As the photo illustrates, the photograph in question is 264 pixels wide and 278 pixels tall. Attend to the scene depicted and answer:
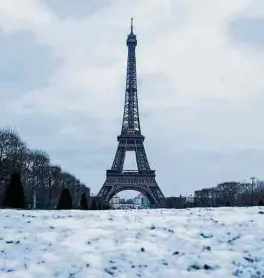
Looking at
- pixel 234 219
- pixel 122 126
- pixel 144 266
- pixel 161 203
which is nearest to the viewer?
pixel 144 266

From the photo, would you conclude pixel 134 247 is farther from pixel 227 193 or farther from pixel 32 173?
pixel 227 193

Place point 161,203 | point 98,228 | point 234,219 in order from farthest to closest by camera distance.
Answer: point 161,203 < point 234,219 < point 98,228

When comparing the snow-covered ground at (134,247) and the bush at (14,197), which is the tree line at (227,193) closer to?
the bush at (14,197)

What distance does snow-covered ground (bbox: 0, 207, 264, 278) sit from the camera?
1063 centimetres

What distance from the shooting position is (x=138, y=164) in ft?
319

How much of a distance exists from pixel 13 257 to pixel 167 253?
9.89 feet

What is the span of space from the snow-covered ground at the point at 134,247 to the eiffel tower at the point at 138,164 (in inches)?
3056

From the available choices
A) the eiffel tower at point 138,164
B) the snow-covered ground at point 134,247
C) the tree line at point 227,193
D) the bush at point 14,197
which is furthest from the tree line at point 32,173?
the snow-covered ground at point 134,247

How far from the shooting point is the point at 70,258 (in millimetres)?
11109

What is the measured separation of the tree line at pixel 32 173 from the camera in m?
54.8

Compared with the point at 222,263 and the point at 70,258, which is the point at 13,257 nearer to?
the point at 70,258

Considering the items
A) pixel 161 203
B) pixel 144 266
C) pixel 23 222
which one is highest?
pixel 161 203

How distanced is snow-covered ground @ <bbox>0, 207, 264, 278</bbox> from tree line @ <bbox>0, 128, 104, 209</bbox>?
34.0 metres

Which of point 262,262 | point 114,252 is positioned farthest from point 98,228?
point 262,262
